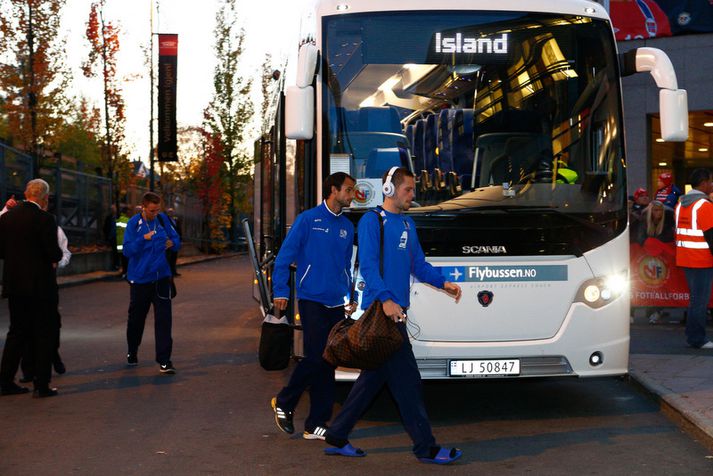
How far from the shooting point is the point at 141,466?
22.8 feet

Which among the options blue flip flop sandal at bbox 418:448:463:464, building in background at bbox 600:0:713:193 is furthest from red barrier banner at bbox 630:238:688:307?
blue flip flop sandal at bbox 418:448:463:464

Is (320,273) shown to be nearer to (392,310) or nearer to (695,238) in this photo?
(392,310)

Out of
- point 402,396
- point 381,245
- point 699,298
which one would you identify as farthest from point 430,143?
point 699,298

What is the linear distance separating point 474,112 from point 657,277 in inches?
305

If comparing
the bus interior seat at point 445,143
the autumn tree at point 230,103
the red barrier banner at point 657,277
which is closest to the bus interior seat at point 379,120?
the bus interior seat at point 445,143

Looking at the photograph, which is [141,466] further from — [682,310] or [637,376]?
[682,310]

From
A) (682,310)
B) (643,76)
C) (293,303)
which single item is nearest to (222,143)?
(643,76)

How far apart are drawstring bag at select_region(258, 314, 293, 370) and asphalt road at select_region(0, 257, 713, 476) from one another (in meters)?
0.53

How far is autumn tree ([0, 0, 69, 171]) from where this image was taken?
1136 inches

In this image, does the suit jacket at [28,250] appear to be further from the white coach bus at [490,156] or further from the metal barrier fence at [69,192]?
the metal barrier fence at [69,192]

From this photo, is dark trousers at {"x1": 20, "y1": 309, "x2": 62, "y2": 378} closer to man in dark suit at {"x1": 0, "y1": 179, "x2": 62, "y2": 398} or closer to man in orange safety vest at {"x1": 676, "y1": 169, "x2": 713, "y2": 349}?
man in dark suit at {"x1": 0, "y1": 179, "x2": 62, "y2": 398}

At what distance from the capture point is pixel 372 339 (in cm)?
679

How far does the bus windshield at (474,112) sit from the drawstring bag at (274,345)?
3.69ft

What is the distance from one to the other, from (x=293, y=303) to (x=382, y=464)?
2724 mm
